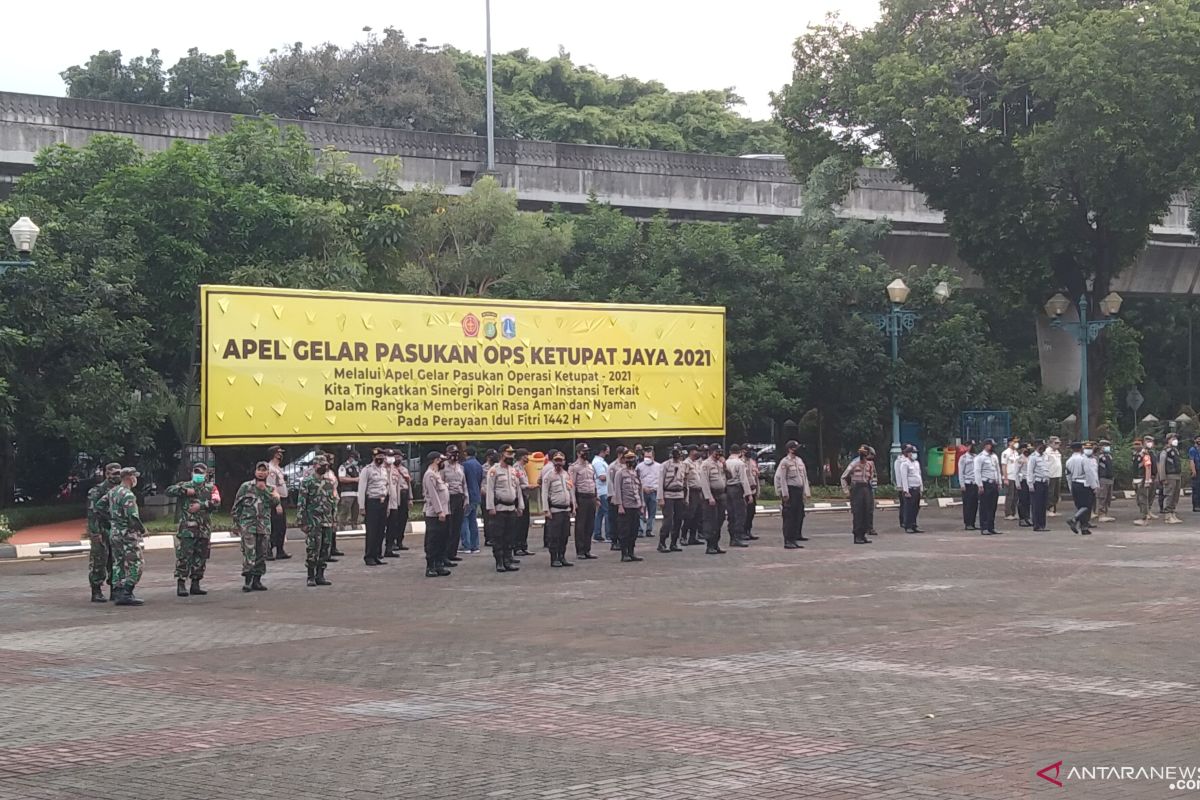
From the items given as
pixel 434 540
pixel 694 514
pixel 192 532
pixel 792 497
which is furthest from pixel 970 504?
pixel 192 532

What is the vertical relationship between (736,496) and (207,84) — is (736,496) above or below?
below

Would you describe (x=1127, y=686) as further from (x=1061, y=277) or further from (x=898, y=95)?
(x=1061, y=277)

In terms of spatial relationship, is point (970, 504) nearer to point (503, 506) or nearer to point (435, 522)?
point (503, 506)

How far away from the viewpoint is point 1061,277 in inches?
1720

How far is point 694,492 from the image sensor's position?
80.6ft

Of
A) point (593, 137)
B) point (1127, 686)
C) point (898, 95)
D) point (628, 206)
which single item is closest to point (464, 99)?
point (593, 137)

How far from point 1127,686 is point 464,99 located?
180 ft

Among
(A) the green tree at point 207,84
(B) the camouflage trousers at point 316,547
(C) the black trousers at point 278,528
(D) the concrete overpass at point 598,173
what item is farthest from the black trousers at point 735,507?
(A) the green tree at point 207,84

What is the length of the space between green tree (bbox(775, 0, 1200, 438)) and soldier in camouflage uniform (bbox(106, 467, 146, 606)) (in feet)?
89.8

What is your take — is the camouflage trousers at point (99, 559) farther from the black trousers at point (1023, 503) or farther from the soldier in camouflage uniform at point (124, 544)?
the black trousers at point (1023, 503)

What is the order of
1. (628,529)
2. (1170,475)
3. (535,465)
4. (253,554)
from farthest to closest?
(535,465)
(1170,475)
(628,529)
(253,554)

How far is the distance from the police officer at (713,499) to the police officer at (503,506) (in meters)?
3.69

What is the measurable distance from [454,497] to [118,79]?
47.6m

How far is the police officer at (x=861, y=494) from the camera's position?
82.1 ft
